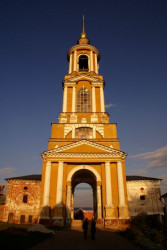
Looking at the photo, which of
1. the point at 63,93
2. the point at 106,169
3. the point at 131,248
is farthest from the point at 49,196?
the point at 63,93

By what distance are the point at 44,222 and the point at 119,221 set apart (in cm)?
771

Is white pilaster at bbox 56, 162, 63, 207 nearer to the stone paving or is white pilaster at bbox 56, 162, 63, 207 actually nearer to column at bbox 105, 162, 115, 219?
column at bbox 105, 162, 115, 219

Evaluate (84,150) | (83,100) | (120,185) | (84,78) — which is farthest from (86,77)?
(120,185)

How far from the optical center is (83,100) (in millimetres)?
31156

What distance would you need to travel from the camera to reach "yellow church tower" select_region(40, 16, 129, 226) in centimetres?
2142

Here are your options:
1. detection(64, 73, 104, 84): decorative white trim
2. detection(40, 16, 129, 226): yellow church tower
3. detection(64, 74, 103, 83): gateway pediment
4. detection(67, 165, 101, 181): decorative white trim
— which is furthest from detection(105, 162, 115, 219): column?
detection(64, 74, 103, 83): gateway pediment

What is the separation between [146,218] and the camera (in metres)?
15.1

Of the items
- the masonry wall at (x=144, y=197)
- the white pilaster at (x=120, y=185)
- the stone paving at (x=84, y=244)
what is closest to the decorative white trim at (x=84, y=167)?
the white pilaster at (x=120, y=185)

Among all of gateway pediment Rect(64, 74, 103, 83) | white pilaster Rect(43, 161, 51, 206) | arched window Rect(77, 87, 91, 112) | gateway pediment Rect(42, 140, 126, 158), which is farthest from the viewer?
gateway pediment Rect(64, 74, 103, 83)

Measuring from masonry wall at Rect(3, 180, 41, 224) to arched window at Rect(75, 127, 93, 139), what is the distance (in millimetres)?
9510

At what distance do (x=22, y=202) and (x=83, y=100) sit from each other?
57.0 feet

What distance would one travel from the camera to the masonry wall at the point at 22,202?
27172 mm

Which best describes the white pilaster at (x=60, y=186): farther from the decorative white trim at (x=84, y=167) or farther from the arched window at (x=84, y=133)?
the arched window at (x=84, y=133)

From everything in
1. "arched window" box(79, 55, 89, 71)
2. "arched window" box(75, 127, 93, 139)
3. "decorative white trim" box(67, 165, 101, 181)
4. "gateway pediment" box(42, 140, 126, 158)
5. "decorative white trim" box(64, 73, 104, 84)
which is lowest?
"decorative white trim" box(67, 165, 101, 181)
